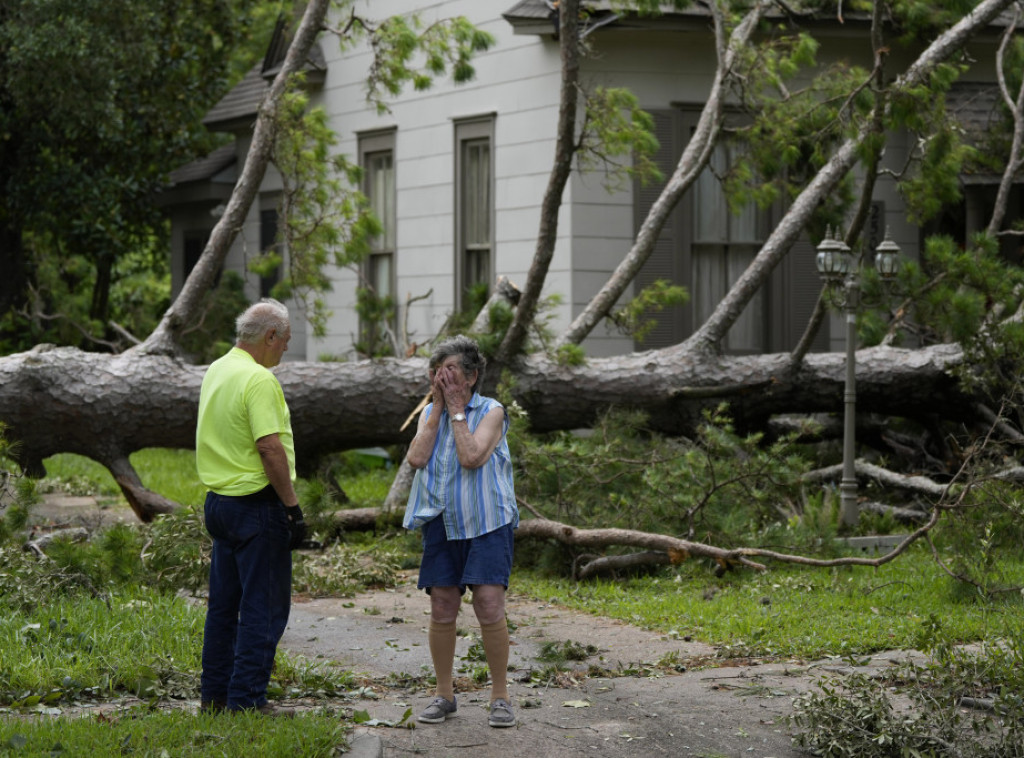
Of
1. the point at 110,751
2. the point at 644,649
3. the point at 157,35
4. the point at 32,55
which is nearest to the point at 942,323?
the point at 644,649

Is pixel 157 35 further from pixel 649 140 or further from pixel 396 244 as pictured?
pixel 649 140

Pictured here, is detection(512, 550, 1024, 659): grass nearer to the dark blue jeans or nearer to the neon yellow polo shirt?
the dark blue jeans

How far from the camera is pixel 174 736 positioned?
5.09 m

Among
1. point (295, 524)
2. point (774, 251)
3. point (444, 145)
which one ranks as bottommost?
point (295, 524)

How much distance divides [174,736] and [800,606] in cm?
427

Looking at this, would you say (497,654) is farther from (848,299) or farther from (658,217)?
(658,217)

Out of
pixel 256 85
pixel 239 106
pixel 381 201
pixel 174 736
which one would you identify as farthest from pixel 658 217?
pixel 256 85

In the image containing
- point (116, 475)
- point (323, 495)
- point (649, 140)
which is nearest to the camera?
point (323, 495)

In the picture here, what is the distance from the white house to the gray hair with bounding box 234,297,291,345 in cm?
705

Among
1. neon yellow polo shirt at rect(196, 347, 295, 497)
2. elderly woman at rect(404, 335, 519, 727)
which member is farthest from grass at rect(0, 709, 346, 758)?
neon yellow polo shirt at rect(196, 347, 295, 497)

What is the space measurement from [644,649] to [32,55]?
1362cm

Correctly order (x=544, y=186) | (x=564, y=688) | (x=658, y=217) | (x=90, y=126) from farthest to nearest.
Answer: (x=90, y=126), (x=544, y=186), (x=658, y=217), (x=564, y=688)

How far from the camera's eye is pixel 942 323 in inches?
423

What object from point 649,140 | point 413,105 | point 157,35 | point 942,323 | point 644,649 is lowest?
point 644,649
